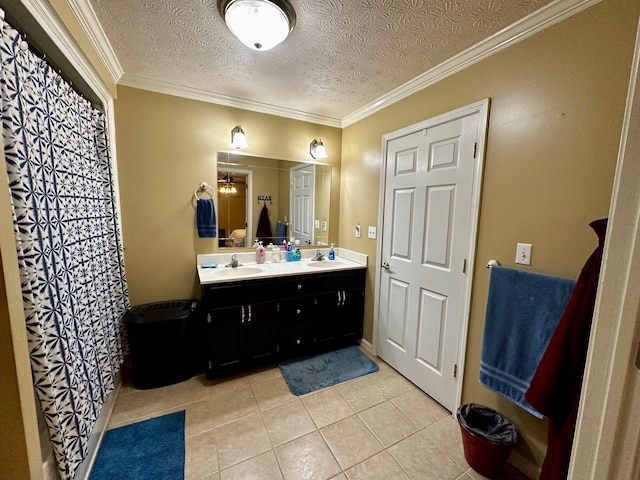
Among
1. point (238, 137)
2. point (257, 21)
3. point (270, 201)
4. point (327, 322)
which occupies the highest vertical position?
point (257, 21)

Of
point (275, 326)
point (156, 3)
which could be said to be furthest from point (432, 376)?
point (156, 3)

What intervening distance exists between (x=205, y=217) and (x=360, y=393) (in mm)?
1962

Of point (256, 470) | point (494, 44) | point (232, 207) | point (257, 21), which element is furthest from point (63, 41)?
point (256, 470)

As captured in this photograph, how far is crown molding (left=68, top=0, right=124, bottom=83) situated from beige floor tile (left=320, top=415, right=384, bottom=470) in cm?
267

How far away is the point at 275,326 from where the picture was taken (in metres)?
2.25

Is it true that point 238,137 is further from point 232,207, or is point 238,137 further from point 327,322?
point 327,322

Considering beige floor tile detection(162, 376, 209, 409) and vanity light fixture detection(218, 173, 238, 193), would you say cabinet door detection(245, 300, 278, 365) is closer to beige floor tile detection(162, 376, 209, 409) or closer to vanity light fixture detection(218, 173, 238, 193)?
beige floor tile detection(162, 376, 209, 409)

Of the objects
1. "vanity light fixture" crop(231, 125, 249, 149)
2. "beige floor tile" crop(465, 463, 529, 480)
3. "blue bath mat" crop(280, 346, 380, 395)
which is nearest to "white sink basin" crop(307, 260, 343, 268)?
"blue bath mat" crop(280, 346, 380, 395)

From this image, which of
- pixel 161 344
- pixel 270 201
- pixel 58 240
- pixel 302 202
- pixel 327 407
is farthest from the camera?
pixel 302 202

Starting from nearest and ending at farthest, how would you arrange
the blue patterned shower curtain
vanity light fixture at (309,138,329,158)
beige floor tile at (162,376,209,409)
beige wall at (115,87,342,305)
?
1. the blue patterned shower curtain
2. beige floor tile at (162,376,209,409)
3. beige wall at (115,87,342,305)
4. vanity light fixture at (309,138,329,158)

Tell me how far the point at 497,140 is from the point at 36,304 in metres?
2.30

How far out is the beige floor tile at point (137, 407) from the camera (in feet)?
5.65

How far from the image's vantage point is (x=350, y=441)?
5.24ft

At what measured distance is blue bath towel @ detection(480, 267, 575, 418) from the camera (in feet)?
4.13
